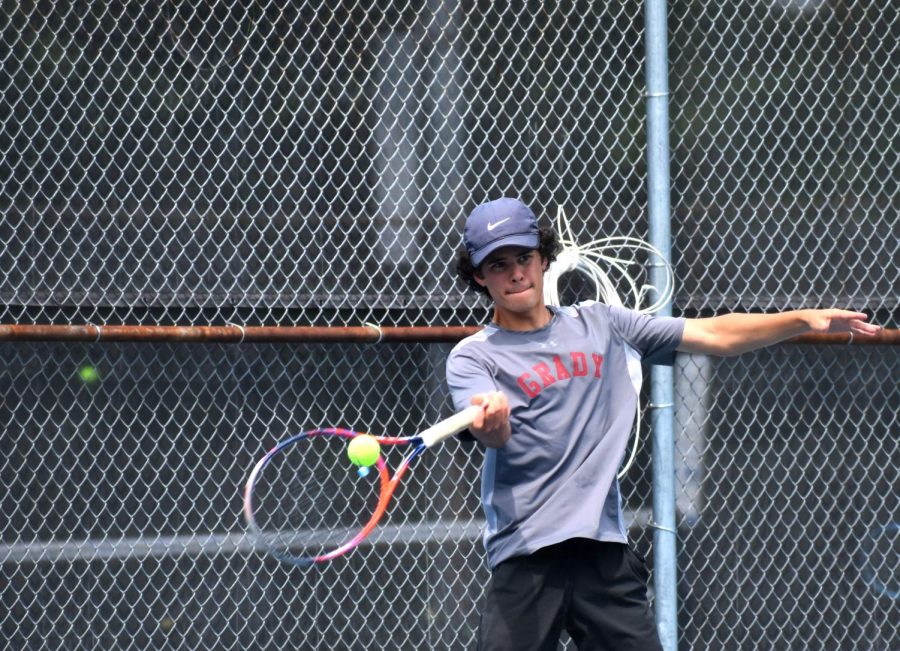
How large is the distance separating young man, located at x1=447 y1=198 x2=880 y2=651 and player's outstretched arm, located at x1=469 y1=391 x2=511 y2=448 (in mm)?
194

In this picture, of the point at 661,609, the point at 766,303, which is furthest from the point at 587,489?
the point at 766,303

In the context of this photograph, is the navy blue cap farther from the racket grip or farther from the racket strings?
the racket strings

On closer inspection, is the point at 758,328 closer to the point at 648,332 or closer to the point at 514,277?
the point at 648,332

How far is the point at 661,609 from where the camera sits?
4.43 m

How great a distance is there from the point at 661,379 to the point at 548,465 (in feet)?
4.66

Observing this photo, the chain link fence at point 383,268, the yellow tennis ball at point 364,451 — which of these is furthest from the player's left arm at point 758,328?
the chain link fence at point 383,268

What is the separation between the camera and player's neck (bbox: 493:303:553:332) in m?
3.21

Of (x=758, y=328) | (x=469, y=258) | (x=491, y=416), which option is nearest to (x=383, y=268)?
(x=469, y=258)

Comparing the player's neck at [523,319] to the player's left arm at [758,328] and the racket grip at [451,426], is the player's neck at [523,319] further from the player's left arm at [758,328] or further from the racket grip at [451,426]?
the racket grip at [451,426]

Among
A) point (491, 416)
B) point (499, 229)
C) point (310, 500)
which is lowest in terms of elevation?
point (310, 500)

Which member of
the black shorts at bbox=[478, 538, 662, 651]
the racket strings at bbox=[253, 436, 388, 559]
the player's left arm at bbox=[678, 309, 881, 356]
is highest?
the player's left arm at bbox=[678, 309, 881, 356]

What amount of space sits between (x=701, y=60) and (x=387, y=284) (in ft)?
4.91

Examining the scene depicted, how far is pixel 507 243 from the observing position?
10.1ft

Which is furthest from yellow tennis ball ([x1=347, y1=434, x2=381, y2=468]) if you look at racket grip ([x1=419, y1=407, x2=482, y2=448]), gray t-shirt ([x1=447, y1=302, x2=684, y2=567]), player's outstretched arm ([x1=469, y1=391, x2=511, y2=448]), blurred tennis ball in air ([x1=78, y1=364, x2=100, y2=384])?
blurred tennis ball in air ([x1=78, y1=364, x2=100, y2=384])
